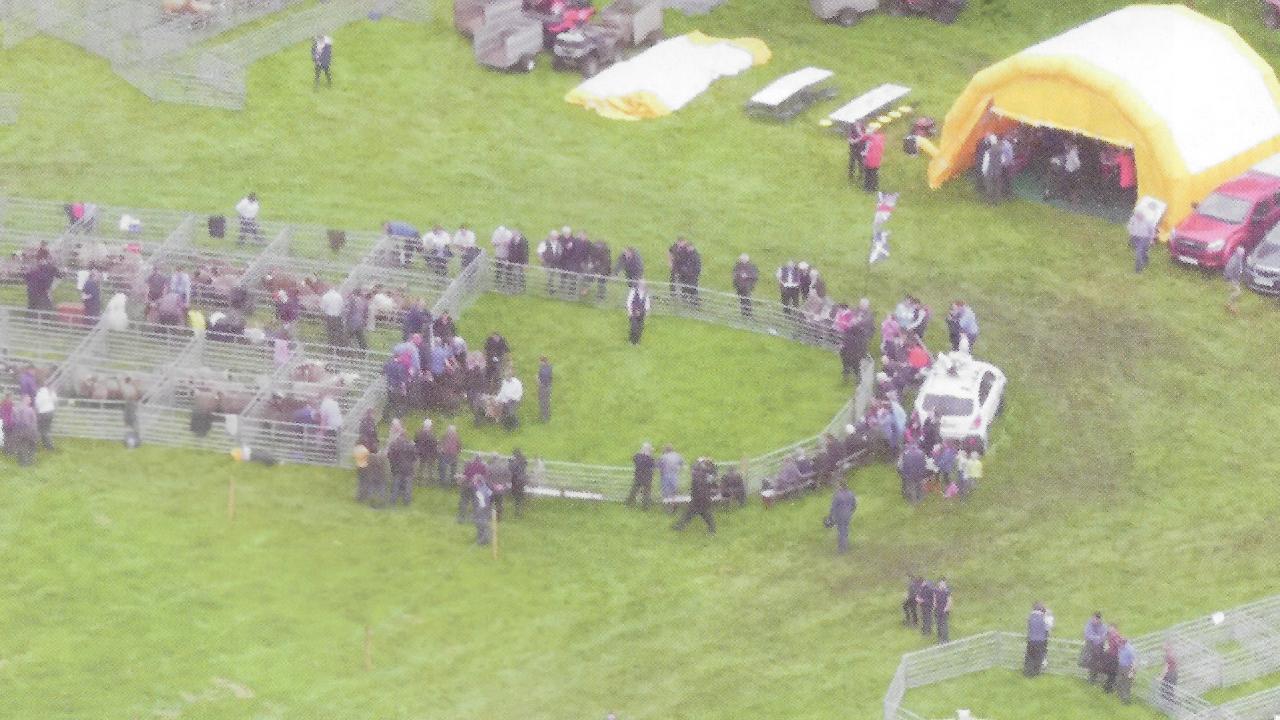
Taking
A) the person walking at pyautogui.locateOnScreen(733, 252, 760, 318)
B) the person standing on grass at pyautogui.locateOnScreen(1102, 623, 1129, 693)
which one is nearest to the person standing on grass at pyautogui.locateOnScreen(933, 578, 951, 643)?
the person standing on grass at pyautogui.locateOnScreen(1102, 623, 1129, 693)

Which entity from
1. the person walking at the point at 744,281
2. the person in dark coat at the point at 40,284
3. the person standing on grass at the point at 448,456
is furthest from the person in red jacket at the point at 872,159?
the person in dark coat at the point at 40,284

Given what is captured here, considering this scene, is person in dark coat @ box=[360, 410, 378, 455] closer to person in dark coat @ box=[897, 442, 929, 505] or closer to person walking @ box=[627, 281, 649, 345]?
person walking @ box=[627, 281, 649, 345]

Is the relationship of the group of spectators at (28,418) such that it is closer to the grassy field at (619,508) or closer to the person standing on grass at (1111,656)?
the grassy field at (619,508)

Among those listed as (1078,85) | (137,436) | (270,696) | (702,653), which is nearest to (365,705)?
(270,696)

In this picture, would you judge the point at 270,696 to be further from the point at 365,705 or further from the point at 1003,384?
the point at 1003,384

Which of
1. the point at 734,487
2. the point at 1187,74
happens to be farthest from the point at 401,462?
the point at 1187,74
